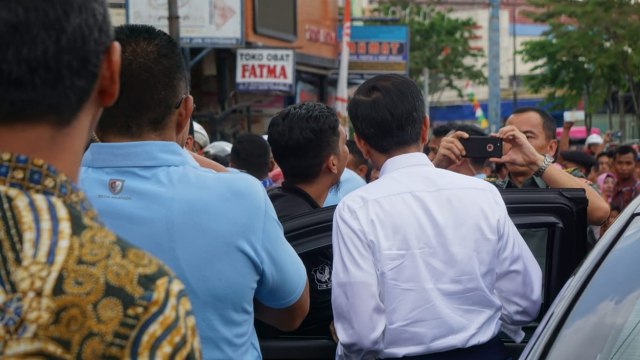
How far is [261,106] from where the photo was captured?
23.8 meters

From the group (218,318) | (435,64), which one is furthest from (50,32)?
(435,64)

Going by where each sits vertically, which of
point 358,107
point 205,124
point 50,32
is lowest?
point 205,124

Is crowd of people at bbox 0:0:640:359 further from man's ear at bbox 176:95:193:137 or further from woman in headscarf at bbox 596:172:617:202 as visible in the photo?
woman in headscarf at bbox 596:172:617:202

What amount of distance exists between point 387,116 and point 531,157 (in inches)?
46.3

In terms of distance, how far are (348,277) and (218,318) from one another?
0.72 meters

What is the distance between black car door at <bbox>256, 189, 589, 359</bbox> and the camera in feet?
11.4

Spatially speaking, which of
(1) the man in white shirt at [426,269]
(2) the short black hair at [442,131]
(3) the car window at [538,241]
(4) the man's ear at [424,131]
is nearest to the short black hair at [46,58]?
(1) the man in white shirt at [426,269]

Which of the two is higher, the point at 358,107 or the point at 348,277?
the point at 358,107

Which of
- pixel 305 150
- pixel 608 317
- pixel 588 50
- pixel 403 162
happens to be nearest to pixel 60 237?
pixel 608 317

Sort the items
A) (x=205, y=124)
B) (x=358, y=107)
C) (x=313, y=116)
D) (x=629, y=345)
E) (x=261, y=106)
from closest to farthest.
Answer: (x=629, y=345), (x=358, y=107), (x=313, y=116), (x=205, y=124), (x=261, y=106)

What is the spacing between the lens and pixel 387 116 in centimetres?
330

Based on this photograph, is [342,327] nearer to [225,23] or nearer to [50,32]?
[50,32]

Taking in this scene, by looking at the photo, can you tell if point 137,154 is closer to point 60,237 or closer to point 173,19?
point 60,237

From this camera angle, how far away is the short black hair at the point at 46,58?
4.49 ft
